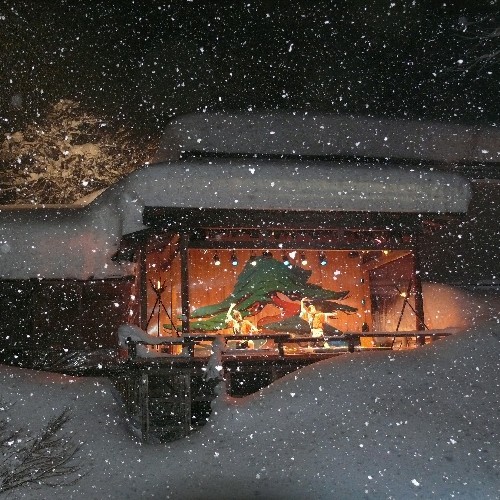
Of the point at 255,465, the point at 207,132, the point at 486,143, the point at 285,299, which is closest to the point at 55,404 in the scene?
the point at 255,465

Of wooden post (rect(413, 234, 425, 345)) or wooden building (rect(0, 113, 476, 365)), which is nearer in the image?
wooden building (rect(0, 113, 476, 365))

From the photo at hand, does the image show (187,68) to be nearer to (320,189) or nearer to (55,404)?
(320,189)

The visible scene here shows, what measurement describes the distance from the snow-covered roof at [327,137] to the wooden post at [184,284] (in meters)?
3.26

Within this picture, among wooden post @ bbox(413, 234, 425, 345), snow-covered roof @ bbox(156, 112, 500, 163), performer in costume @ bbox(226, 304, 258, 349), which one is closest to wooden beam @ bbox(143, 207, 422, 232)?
wooden post @ bbox(413, 234, 425, 345)

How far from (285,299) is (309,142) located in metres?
4.20

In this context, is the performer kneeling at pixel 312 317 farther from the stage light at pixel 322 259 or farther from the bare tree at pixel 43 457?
the bare tree at pixel 43 457

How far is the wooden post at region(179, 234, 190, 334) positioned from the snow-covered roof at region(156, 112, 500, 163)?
3.26m

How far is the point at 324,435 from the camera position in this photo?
865cm

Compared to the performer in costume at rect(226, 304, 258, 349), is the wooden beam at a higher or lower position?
higher

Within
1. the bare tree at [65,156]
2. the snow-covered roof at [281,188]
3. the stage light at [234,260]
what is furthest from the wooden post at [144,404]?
the bare tree at [65,156]

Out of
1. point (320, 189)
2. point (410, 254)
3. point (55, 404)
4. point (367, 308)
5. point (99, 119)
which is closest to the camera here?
point (55, 404)

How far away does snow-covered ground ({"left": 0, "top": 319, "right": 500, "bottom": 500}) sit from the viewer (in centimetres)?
800

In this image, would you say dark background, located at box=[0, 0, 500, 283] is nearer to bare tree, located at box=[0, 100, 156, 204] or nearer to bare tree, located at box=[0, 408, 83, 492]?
bare tree, located at box=[0, 100, 156, 204]

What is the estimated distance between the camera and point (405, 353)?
10.1m
